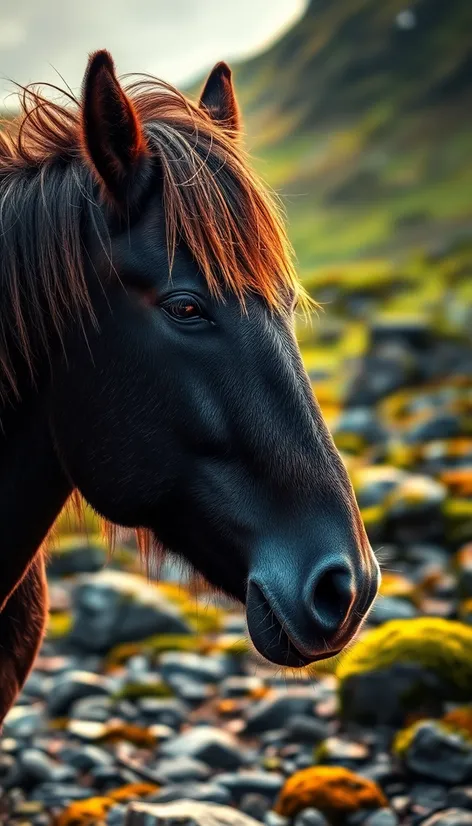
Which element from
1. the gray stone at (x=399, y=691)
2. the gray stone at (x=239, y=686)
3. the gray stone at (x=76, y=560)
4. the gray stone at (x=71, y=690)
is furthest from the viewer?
the gray stone at (x=76, y=560)

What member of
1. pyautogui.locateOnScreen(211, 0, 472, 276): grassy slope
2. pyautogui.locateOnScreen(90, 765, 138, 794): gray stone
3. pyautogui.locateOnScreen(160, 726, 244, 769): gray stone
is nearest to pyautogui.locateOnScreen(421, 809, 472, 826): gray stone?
pyautogui.locateOnScreen(160, 726, 244, 769): gray stone

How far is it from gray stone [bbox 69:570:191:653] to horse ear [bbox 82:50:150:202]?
16.8 feet

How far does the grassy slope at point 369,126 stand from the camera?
64.8m

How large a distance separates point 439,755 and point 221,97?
132 inches

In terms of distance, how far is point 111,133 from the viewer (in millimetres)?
2564

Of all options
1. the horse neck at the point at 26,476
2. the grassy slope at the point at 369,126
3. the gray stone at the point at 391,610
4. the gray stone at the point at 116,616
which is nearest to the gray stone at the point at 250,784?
the horse neck at the point at 26,476

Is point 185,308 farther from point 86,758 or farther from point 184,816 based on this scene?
point 86,758

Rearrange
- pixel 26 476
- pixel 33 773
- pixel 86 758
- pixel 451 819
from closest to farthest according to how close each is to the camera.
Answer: pixel 26 476
pixel 451 819
pixel 33 773
pixel 86 758

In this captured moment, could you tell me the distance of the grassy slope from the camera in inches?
2552

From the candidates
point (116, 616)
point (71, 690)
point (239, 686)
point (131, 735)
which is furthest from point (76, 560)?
point (131, 735)

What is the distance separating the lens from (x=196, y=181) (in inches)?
104

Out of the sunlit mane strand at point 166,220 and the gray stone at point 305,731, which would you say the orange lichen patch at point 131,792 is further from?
the sunlit mane strand at point 166,220

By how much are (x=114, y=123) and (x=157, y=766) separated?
12.1ft

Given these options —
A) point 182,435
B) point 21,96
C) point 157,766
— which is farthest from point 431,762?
point 21,96
